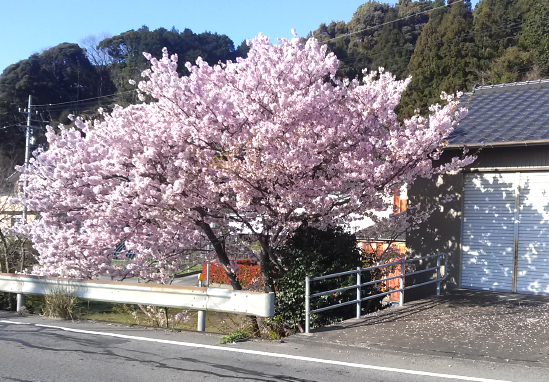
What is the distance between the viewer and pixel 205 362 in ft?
21.9

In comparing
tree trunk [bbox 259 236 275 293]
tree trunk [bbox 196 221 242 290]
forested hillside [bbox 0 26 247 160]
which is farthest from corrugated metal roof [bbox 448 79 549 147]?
forested hillside [bbox 0 26 247 160]

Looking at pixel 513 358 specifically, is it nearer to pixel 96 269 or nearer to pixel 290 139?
pixel 290 139

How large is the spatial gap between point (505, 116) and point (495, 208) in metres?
2.55

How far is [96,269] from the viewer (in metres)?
11.9

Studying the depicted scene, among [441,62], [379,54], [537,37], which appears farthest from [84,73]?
[537,37]

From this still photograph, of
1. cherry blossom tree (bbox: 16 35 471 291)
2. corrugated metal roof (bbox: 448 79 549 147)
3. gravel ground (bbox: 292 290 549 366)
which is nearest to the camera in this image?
gravel ground (bbox: 292 290 549 366)

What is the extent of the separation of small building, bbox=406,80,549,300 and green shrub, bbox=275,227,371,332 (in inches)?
130

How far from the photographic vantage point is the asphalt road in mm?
6051

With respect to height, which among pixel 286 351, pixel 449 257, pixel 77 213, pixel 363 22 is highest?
pixel 363 22

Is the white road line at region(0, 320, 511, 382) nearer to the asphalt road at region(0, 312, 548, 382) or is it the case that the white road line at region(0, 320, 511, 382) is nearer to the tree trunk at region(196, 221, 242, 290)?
the asphalt road at region(0, 312, 548, 382)

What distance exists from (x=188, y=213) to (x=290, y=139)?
8.62ft

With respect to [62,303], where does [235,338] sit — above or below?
below

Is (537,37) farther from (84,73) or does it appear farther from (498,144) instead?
(84,73)

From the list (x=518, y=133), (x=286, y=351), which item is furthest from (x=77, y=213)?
(x=518, y=133)
